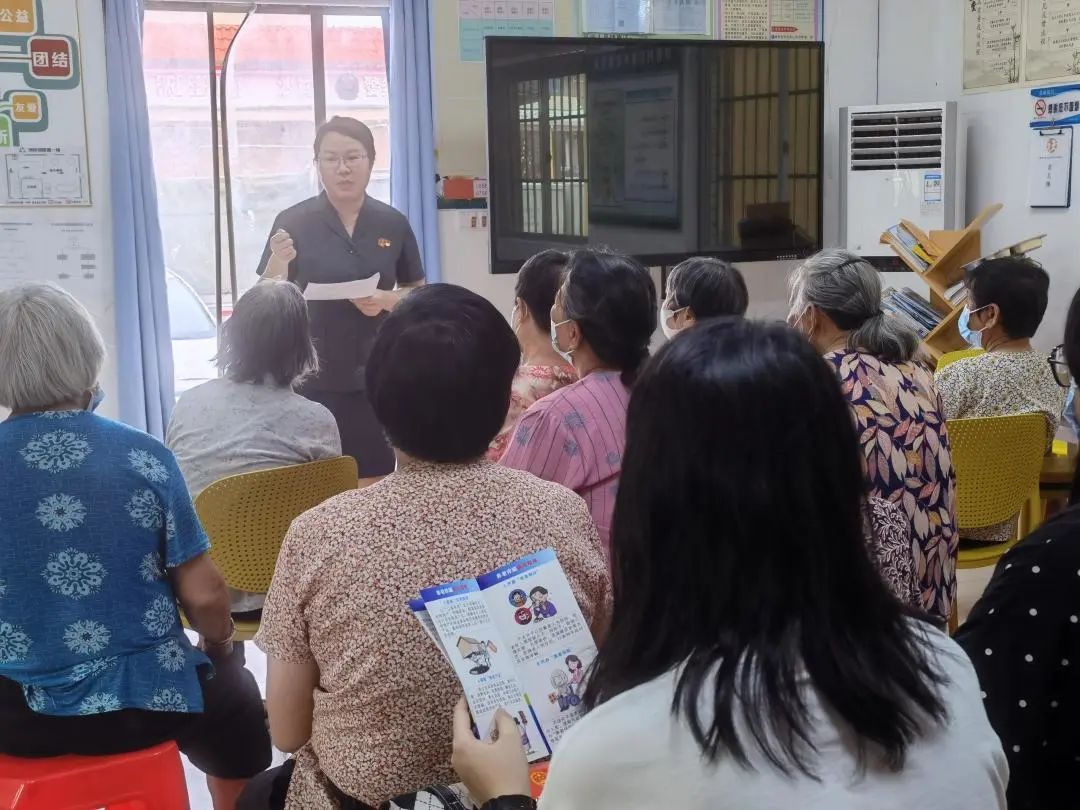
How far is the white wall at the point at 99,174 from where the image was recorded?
441 centimetres

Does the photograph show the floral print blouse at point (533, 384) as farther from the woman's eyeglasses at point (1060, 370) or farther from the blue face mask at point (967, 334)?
the blue face mask at point (967, 334)

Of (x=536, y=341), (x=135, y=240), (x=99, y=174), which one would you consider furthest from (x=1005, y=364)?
(x=99, y=174)

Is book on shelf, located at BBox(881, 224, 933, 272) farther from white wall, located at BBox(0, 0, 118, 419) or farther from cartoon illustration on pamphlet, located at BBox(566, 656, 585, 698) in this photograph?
cartoon illustration on pamphlet, located at BBox(566, 656, 585, 698)

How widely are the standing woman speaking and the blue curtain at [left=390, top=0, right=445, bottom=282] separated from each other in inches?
25.6

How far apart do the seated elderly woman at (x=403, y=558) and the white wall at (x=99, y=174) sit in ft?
10.6

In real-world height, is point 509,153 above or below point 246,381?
above

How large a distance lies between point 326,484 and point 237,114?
9.47 feet

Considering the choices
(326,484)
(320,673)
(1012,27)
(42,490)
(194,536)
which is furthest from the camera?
(1012,27)

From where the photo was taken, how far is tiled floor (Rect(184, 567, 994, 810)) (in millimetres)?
2713

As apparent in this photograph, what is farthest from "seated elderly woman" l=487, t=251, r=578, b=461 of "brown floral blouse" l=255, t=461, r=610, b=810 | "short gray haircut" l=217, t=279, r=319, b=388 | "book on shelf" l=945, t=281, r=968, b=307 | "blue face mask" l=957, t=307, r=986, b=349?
"book on shelf" l=945, t=281, r=968, b=307

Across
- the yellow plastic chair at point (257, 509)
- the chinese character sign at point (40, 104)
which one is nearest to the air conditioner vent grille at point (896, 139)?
the chinese character sign at point (40, 104)

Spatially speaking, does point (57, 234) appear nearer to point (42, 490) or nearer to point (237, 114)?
point (237, 114)

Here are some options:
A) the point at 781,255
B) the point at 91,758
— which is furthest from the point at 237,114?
the point at 91,758

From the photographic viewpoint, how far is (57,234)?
4.48 m
